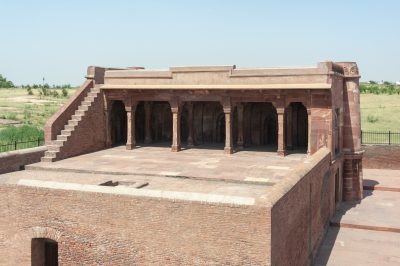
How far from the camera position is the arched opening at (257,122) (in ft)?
82.7

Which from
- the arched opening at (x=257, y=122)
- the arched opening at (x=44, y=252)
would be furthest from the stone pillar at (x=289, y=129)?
the arched opening at (x=44, y=252)

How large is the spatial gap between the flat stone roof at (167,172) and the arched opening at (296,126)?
2.10m

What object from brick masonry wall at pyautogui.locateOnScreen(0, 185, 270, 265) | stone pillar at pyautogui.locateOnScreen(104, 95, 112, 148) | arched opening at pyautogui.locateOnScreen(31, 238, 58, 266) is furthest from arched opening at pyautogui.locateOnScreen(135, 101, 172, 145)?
brick masonry wall at pyautogui.locateOnScreen(0, 185, 270, 265)

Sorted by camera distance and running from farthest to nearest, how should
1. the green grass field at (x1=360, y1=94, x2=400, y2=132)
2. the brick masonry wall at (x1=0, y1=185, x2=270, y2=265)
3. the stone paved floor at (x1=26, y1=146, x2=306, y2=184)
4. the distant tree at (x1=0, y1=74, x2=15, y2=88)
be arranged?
the distant tree at (x1=0, y1=74, x2=15, y2=88), the green grass field at (x1=360, y1=94, x2=400, y2=132), the stone paved floor at (x1=26, y1=146, x2=306, y2=184), the brick masonry wall at (x1=0, y1=185, x2=270, y2=265)

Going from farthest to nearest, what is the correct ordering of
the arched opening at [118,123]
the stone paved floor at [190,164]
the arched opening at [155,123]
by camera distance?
the arched opening at [155,123], the arched opening at [118,123], the stone paved floor at [190,164]

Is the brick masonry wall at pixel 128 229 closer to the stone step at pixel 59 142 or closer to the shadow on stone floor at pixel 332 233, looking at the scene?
the shadow on stone floor at pixel 332 233

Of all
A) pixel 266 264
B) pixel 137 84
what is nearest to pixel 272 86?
pixel 137 84

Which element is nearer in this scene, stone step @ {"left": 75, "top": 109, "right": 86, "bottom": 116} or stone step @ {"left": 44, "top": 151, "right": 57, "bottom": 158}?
stone step @ {"left": 44, "top": 151, "right": 57, "bottom": 158}

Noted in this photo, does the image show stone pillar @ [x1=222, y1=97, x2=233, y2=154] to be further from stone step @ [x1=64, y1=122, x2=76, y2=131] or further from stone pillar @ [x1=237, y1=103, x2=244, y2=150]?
stone step @ [x1=64, y1=122, x2=76, y2=131]

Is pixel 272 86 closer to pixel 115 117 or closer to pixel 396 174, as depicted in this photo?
pixel 115 117

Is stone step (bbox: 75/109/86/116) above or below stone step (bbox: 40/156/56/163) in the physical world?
above

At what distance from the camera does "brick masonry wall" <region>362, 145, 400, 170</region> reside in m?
31.2

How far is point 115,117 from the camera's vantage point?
86.8 ft

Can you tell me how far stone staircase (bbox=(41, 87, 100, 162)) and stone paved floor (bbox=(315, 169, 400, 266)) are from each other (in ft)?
41.1
